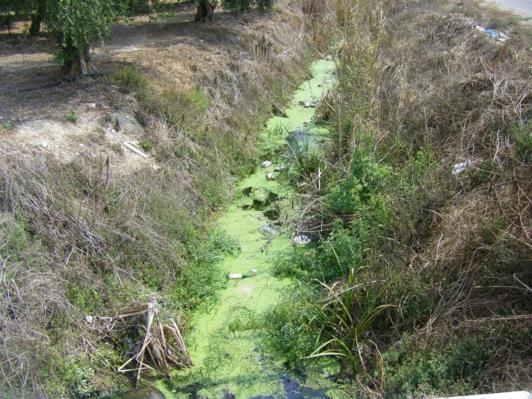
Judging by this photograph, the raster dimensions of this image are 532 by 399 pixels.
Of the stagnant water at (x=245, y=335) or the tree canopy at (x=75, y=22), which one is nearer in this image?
the stagnant water at (x=245, y=335)

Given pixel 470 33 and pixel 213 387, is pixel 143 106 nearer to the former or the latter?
pixel 213 387

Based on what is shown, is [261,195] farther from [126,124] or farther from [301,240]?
[126,124]

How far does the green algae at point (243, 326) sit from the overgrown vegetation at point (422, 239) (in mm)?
224

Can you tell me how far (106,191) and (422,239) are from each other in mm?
3312

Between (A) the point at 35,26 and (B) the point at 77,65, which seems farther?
(A) the point at 35,26

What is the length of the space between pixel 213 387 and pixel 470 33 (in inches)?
329

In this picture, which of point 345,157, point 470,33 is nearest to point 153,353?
point 345,157

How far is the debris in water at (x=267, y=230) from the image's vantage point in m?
7.14

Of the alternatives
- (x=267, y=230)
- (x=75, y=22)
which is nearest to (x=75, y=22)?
(x=75, y=22)

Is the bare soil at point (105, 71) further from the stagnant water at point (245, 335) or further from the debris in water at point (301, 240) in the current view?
the debris in water at point (301, 240)

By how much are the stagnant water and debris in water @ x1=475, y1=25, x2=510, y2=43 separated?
4.99 meters

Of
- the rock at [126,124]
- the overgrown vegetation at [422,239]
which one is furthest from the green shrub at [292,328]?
the rock at [126,124]

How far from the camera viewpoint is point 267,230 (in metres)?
7.21

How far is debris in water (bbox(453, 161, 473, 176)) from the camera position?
20.3ft
